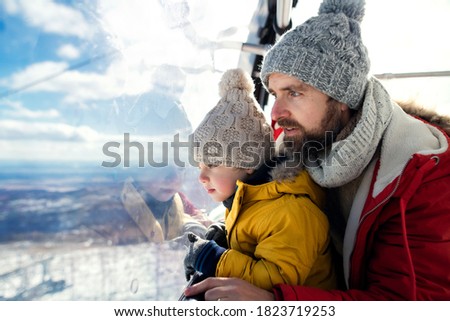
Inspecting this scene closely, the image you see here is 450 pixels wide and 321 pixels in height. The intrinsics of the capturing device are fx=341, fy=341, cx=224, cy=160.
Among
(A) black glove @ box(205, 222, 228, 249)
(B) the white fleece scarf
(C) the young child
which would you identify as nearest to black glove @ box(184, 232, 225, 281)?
(C) the young child

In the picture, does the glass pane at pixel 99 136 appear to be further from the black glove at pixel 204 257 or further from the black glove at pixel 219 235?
the black glove at pixel 204 257

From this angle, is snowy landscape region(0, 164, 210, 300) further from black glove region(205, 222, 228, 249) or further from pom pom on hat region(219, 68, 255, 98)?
pom pom on hat region(219, 68, 255, 98)

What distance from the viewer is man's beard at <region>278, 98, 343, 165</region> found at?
1167mm

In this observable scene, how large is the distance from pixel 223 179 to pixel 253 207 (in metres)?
0.20

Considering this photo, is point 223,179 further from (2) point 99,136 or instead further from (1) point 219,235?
(2) point 99,136

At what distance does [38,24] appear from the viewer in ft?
4.05

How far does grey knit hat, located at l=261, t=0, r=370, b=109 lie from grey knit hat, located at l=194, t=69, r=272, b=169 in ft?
0.58

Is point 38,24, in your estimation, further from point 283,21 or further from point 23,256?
point 283,21

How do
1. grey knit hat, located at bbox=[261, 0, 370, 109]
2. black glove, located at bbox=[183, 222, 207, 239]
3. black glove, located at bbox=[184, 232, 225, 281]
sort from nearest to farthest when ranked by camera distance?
black glove, located at bbox=[184, 232, 225, 281], grey knit hat, located at bbox=[261, 0, 370, 109], black glove, located at bbox=[183, 222, 207, 239]

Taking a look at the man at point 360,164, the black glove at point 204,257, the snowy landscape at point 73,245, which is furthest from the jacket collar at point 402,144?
the snowy landscape at point 73,245

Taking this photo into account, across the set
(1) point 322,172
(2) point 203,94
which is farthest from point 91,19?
(1) point 322,172

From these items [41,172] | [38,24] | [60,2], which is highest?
[60,2]

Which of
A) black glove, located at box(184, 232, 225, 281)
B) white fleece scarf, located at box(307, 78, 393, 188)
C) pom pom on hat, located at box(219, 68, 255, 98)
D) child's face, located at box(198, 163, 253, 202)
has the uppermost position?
pom pom on hat, located at box(219, 68, 255, 98)
